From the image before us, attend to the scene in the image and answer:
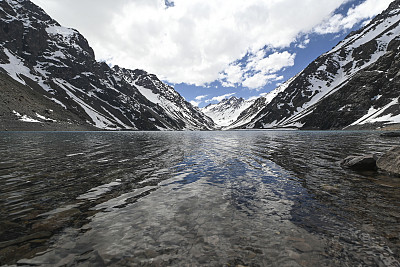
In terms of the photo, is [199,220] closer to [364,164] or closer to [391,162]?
[364,164]

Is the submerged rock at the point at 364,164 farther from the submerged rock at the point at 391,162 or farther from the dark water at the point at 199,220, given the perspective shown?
the dark water at the point at 199,220

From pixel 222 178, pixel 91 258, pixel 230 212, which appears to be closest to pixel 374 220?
pixel 230 212

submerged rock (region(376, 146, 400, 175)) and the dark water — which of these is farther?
submerged rock (region(376, 146, 400, 175))

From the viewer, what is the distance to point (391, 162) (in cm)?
1641

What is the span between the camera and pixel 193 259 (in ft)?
19.8

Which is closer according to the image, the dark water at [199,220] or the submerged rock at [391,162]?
→ the dark water at [199,220]

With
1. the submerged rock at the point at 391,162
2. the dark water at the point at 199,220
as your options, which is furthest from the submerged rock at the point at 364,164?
the dark water at the point at 199,220

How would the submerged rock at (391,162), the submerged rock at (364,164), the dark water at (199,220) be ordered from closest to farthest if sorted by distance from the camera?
the dark water at (199,220) → the submerged rock at (391,162) → the submerged rock at (364,164)

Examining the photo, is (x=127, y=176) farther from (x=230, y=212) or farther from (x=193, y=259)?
(x=193, y=259)

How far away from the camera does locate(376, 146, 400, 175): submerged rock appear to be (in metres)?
15.7

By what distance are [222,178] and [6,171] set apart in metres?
17.4

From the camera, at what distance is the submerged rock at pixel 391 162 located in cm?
1568

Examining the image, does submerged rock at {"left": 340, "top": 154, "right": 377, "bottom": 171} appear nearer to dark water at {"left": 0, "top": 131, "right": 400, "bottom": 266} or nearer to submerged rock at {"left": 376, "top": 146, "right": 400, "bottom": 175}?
submerged rock at {"left": 376, "top": 146, "right": 400, "bottom": 175}

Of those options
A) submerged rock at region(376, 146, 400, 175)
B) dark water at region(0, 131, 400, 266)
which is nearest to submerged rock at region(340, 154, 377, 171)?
submerged rock at region(376, 146, 400, 175)
